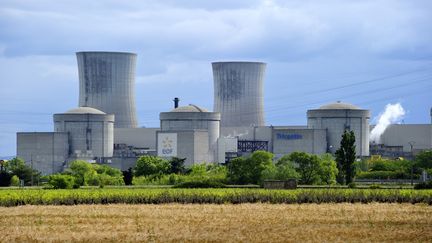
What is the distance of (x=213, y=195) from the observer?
195 ft

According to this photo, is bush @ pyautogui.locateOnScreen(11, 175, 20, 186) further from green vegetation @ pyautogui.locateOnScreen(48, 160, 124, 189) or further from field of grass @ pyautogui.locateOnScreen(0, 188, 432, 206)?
field of grass @ pyautogui.locateOnScreen(0, 188, 432, 206)

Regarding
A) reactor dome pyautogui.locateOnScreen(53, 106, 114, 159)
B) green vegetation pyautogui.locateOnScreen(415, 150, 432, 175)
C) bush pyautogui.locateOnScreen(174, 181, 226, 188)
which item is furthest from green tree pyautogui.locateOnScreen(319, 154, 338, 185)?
reactor dome pyautogui.locateOnScreen(53, 106, 114, 159)

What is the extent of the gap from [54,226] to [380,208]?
17.5 metres

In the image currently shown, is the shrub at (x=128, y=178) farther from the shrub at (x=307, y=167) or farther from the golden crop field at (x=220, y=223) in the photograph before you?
the golden crop field at (x=220, y=223)

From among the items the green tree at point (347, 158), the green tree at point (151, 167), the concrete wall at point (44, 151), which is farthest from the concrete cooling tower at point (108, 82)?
the green tree at point (347, 158)

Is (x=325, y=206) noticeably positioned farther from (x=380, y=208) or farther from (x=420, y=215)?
(x=420, y=215)

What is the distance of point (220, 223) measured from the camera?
42.2 meters

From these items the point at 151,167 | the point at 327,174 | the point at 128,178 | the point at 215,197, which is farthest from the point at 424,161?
the point at 215,197

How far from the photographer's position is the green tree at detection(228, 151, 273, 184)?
293 feet

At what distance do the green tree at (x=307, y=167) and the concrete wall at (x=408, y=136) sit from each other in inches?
1669

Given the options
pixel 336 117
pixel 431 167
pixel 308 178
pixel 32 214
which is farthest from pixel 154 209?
pixel 336 117

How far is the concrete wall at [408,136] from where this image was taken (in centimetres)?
13425

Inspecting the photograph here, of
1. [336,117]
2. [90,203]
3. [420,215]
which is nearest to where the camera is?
[420,215]

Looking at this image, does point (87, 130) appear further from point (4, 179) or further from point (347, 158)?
point (347, 158)
